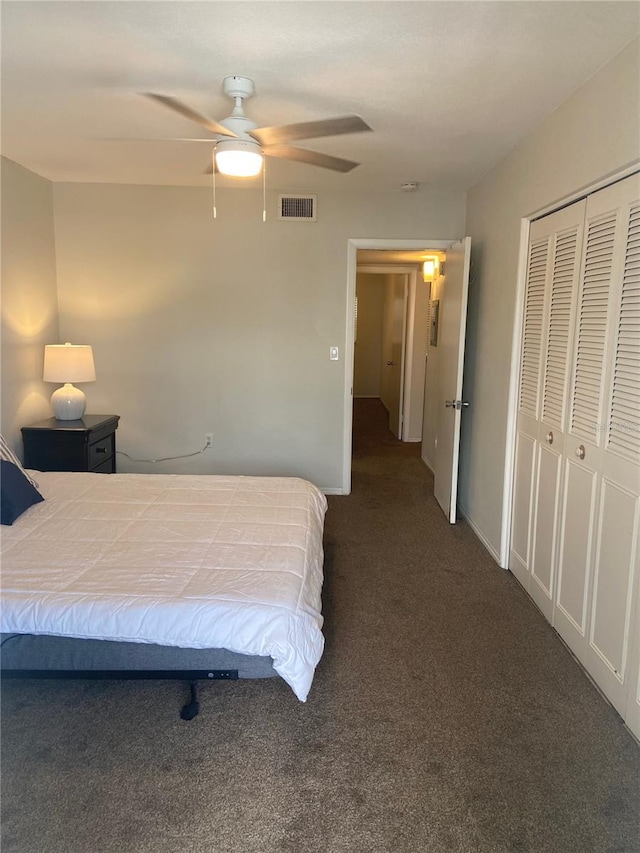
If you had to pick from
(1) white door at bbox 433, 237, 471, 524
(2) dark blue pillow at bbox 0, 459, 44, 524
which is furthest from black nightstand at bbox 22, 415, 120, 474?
(1) white door at bbox 433, 237, 471, 524

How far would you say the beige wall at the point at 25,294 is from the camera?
143 inches

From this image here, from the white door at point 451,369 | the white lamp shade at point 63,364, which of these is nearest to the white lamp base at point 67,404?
the white lamp shade at point 63,364

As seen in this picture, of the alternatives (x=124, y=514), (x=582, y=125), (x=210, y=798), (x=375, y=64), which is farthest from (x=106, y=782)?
(x=582, y=125)

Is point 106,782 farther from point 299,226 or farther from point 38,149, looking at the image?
point 299,226

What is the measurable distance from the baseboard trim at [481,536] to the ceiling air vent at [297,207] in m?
2.61

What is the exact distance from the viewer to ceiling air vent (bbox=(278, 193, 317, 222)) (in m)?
4.33

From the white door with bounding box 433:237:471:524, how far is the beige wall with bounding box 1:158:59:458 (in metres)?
3.09

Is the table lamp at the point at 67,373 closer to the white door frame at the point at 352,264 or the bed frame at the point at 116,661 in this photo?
the white door frame at the point at 352,264

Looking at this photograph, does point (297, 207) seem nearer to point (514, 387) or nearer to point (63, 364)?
point (63, 364)

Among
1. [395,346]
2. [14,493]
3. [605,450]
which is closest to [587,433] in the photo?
[605,450]

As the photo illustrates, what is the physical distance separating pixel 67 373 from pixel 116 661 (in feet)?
7.85

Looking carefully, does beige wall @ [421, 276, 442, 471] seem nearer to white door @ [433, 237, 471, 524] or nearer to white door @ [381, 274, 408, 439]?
white door @ [433, 237, 471, 524]

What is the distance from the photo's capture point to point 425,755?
1.91m

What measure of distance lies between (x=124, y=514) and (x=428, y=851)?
1.84m
